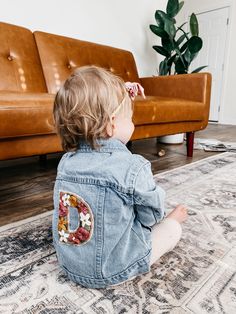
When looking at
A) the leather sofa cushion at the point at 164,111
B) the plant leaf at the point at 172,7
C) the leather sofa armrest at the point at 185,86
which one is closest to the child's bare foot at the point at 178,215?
the leather sofa cushion at the point at 164,111

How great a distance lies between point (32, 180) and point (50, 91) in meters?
0.55

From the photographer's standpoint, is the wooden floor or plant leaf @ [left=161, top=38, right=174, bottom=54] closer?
the wooden floor

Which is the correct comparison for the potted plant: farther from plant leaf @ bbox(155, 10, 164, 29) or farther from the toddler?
the toddler

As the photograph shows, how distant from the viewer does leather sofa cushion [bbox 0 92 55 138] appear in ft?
2.69

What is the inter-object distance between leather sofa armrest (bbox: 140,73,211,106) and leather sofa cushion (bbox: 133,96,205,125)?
77mm

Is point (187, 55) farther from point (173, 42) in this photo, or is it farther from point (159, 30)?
point (159, 30)

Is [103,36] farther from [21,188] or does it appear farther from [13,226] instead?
[13,226]

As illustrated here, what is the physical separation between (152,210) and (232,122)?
392 cm

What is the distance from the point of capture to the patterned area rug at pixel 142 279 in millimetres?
504

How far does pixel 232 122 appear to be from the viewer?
13.2ft

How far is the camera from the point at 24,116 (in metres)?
0.86

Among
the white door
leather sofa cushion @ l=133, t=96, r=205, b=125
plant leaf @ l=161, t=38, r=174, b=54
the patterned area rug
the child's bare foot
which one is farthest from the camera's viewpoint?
the white door

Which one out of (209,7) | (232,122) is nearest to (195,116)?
(232,122)

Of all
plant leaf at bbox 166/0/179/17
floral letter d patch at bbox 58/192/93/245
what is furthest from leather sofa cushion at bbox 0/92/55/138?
plant leaf at bbox 166/0/179/17
